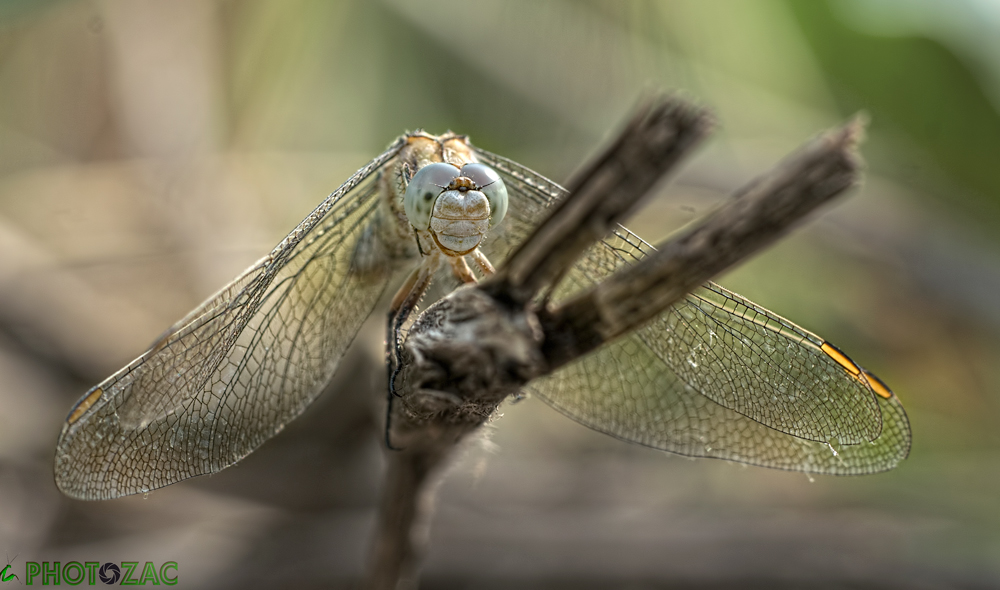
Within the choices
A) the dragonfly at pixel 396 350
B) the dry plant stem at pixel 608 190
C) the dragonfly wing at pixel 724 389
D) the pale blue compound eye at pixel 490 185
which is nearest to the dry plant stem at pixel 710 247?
the dry plant stem at pixel 608 190

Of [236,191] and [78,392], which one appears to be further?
[236,191]

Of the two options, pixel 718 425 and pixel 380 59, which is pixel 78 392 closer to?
pixel 718 425

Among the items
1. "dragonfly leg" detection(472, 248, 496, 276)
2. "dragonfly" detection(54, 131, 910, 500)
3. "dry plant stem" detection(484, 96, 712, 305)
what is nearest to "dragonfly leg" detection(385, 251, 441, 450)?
"dragonfly" detection(54, 131, 910, 500)

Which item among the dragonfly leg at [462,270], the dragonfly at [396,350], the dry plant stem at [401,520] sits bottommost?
the dry plant stem at [401,520]

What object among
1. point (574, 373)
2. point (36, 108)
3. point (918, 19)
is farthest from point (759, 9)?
point (36, 108)

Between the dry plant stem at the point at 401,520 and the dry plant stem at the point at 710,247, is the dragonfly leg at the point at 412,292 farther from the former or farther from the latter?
the dry plant stem at the point at 710,247

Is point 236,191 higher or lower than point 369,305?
higher

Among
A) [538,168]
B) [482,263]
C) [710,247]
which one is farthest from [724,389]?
[538,168]
